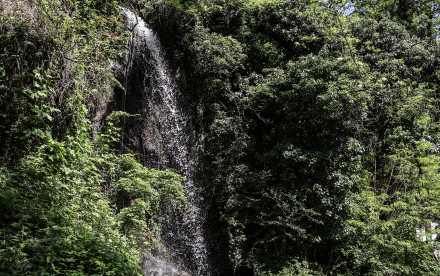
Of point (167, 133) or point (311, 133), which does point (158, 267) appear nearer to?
point (167, 133)

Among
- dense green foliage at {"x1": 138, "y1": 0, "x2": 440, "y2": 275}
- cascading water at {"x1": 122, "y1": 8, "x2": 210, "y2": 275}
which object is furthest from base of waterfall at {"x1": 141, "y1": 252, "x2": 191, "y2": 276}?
dense green foliage at {"x1": 138, "y1": 0, "x2": 440, "y2": 275}

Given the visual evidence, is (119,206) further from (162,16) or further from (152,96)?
(162,16)

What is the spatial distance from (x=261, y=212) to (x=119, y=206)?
400cm

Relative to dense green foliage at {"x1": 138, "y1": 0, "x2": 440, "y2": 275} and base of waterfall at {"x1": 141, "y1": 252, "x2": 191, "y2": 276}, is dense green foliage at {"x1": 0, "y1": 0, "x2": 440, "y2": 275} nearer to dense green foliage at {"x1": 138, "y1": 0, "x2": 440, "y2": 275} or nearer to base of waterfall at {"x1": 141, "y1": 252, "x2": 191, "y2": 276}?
dense green foliage at {"x1": 138, "y1": 0, "x2": 440, "y2": 275}

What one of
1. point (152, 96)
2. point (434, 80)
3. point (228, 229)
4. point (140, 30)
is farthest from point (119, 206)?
point (434, 80)

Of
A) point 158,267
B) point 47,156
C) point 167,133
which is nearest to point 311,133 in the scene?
point 167,133

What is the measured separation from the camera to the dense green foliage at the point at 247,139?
13.6 feet

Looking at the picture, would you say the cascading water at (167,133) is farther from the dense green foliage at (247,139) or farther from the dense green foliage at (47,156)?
the dense green foliage at (47,156)

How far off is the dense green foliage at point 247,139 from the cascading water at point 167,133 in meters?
0.56

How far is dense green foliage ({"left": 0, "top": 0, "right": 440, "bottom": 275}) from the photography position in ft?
13.6

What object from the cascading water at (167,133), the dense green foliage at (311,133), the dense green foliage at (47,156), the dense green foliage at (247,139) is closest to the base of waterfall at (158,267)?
the cascading water at (167,133)

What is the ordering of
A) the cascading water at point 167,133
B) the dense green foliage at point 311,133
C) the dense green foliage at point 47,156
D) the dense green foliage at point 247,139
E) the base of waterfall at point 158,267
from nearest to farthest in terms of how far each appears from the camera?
the dense green foliage at point 47,156, the dense green foliage at point 247,139, the base of waterfall at point 158,267, the dense green foliage at point 311,133, the cascading water at point 167,133

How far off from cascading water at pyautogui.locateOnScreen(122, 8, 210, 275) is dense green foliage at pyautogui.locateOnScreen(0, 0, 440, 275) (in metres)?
0.56

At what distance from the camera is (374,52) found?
1080cm
